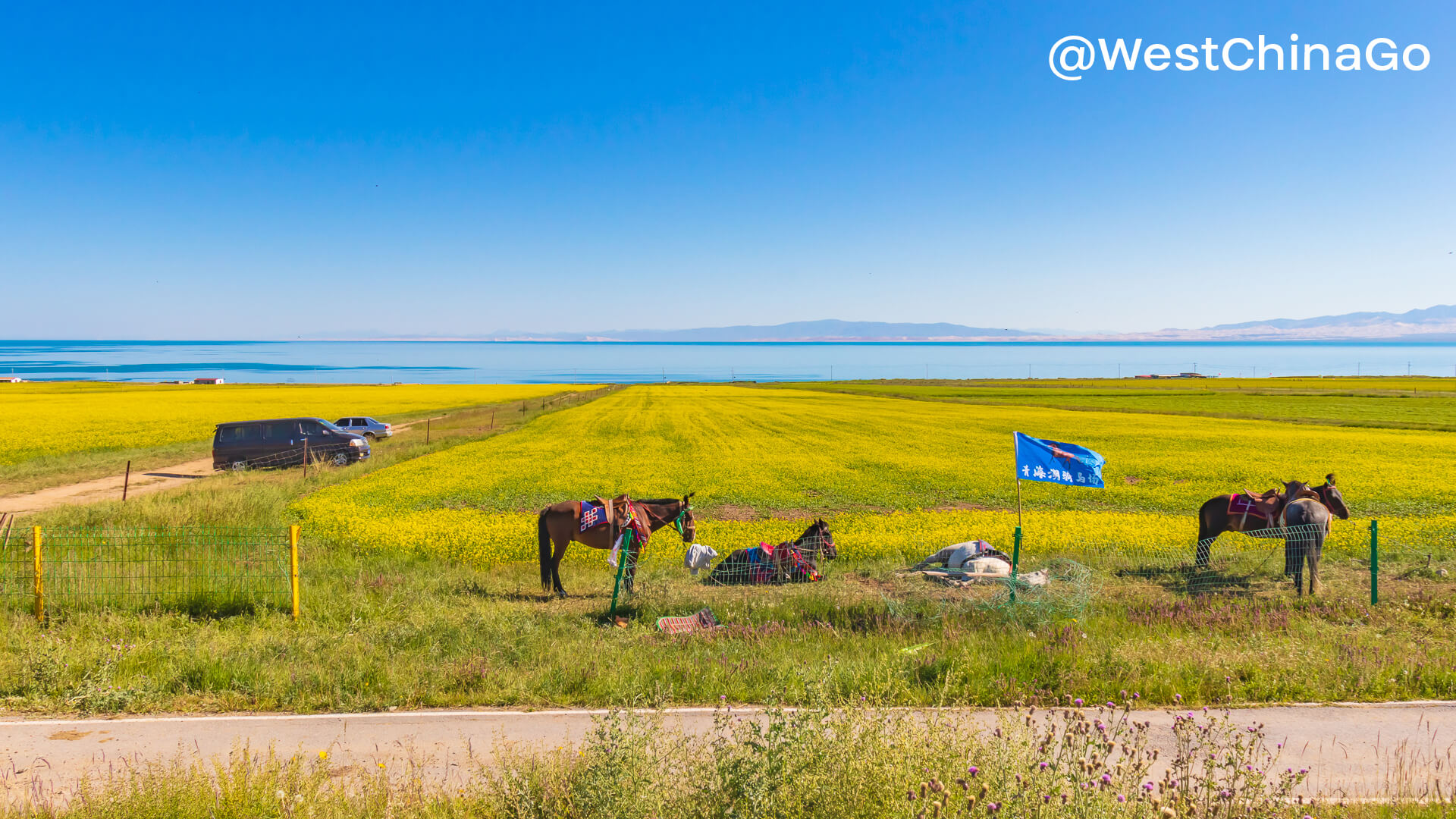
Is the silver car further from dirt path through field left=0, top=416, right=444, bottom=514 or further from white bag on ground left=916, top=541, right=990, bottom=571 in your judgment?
white bag on ground left=916, top=541, right=990, bottom=571

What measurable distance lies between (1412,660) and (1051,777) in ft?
21.7

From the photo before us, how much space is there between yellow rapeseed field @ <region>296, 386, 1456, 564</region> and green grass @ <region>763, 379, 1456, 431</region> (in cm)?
1052

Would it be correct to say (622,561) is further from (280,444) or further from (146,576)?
(280,444)

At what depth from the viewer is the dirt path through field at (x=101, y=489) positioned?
2155 centimetres

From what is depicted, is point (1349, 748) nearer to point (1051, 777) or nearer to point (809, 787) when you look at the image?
point (1051, 777)

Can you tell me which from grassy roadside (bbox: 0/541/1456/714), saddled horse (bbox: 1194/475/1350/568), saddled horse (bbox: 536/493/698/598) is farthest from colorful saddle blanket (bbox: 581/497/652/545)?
saddled horse (bbox: 1194/475/1350/568)

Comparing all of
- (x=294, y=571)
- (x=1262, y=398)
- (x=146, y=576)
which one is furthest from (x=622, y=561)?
(x=1262, y=398)

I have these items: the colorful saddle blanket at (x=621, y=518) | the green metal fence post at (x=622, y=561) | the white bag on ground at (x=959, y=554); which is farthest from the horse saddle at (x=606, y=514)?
the white bag on ground at (x=959, y=554)

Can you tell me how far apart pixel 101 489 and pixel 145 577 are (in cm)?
1838

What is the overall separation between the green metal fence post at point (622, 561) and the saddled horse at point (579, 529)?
0.45 meters

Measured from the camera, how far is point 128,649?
8.40 meters

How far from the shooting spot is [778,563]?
1227cm

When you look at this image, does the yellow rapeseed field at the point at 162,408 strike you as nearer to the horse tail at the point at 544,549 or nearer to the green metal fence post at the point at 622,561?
the horse tail at the point at 544,549

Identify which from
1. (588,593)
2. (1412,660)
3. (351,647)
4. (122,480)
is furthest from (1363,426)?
(122,480)
